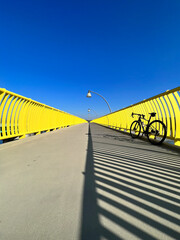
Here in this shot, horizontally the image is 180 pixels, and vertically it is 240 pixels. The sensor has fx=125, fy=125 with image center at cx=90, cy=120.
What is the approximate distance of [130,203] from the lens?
1202 mm

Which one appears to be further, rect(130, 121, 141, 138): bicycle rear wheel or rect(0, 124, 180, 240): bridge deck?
rect(130, 121, 141, 138): bicycle rear wheel

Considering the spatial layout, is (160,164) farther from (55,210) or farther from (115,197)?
(55,210)

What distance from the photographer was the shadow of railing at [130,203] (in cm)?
91

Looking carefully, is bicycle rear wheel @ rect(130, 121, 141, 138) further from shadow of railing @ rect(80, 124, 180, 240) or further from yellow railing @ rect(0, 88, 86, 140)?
yellow railing @ rect(0, 88, 86, 140)

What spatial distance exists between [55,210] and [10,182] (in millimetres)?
845

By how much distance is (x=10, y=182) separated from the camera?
1.58m

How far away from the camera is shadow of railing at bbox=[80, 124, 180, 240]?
0.91 metres

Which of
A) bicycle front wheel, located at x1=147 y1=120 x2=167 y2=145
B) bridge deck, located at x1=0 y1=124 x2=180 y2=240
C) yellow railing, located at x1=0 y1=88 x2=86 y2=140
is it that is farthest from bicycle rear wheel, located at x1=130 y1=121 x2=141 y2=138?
yellow railing, located at x1=0 y1=88 x2=86 y2=140

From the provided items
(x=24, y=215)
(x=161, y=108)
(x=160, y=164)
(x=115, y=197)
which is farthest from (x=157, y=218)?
(x=161, y=108)

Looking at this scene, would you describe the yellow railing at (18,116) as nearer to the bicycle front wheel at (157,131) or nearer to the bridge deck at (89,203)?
the bridge deck at (89,203)

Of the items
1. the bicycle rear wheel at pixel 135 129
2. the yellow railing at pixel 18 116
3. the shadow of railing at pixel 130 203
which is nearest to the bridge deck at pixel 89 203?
the shadow of railing at pixel 130 203

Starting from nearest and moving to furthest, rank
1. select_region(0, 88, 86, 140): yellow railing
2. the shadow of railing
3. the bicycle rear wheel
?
the shadow of railing, select_region(0, 88, 86, 140): yellow railing, the bicycle rear wheel

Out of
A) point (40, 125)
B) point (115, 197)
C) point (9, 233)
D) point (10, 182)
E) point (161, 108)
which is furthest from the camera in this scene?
point (40, 125)

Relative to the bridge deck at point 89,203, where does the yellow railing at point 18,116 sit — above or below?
above
